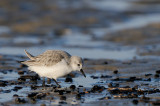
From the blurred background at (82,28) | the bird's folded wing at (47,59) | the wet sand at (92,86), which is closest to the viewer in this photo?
the wet sand at (92,86)

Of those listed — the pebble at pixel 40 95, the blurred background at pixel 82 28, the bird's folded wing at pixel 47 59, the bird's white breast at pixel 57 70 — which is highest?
the blurred background at pixel 82 28

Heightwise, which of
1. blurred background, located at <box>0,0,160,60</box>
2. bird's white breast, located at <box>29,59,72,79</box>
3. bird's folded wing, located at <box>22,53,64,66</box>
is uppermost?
blurred background, located at <box>0,0,160,60</box>

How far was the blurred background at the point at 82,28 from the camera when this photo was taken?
13461mm

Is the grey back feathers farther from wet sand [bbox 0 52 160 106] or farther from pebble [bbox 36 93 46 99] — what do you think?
pebble [bbox 36 93 46 99]

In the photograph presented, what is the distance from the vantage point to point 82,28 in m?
17.7

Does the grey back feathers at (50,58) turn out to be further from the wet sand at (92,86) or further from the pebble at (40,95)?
the pebble at (40,95)

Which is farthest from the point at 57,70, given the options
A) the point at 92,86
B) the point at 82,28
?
the point at 82,28

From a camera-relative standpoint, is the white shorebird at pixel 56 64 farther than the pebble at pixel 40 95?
Yes

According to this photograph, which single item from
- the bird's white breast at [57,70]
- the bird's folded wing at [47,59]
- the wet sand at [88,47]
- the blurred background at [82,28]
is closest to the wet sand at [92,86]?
the wet sand at [88,47]

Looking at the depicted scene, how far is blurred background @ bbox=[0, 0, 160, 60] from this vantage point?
13461 millimetres

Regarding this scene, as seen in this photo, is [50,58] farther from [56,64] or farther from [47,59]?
[56,64]

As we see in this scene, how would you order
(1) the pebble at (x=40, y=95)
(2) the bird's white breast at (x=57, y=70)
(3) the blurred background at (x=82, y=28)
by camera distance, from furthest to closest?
(3) the blurred background at (x=82, y=28) → (2) the bird's white breast at (x=57, y=70) → (1) the pebble at (x=40, y=95)

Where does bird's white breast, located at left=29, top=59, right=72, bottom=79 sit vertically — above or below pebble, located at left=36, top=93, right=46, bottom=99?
above

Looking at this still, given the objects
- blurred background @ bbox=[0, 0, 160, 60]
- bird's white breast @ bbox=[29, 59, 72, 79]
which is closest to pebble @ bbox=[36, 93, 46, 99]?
bird's white breast @ bbox=[29, 59, 72, 79]
